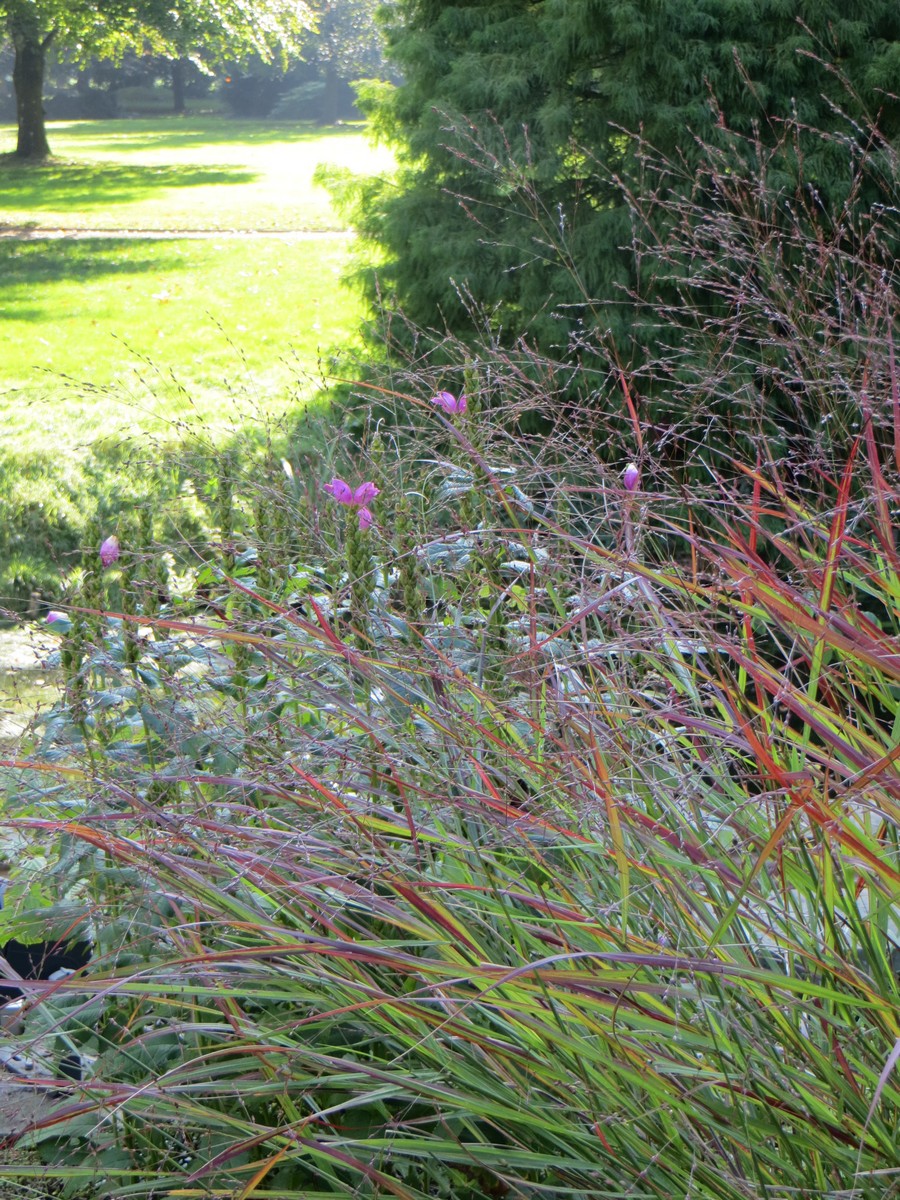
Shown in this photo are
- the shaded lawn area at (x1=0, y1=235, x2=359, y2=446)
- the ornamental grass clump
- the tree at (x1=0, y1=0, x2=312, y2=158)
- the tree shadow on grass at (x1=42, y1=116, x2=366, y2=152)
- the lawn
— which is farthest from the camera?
the tree shadow on grass at (x1=42, y1=116, x2=366, y2=152)

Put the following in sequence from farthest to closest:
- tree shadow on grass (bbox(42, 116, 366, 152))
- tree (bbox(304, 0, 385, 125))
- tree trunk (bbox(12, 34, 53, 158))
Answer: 1. tree (bbox(304, 0, 385, 125))
2. tree shadow on grass (bbox(42, 116, 366, 152))
3. tree trunk (bbox(12, 34, 53, 158))

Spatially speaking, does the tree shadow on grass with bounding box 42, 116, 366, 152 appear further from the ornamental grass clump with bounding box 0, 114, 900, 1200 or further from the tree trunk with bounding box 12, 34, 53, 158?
the ornamental grass clump with bounding box 0, 114, 900, 1200

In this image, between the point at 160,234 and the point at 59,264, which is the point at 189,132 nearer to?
the point at 160,234

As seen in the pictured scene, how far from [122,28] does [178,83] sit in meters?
29.5

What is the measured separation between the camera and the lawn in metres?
5.56

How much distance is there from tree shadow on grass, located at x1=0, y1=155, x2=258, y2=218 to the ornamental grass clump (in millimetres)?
18036

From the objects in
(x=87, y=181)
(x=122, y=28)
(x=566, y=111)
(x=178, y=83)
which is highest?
(x=178, y=83)

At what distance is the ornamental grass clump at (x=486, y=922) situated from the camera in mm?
1397

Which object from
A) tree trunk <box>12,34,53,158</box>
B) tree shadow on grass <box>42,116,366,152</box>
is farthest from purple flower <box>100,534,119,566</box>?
tree shadow on grass <box>42,116,366,152</box>

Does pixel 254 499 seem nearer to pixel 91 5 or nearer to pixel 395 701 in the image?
pixel 395 701

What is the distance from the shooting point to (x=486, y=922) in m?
1.59

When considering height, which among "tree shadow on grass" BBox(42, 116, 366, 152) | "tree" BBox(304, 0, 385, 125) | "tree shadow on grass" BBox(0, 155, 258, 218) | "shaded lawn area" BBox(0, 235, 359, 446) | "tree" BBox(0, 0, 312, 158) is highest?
"tree" BBox(304, 0, 385, 125)

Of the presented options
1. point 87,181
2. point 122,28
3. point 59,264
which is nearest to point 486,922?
point 59,264

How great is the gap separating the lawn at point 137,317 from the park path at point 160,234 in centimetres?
5
